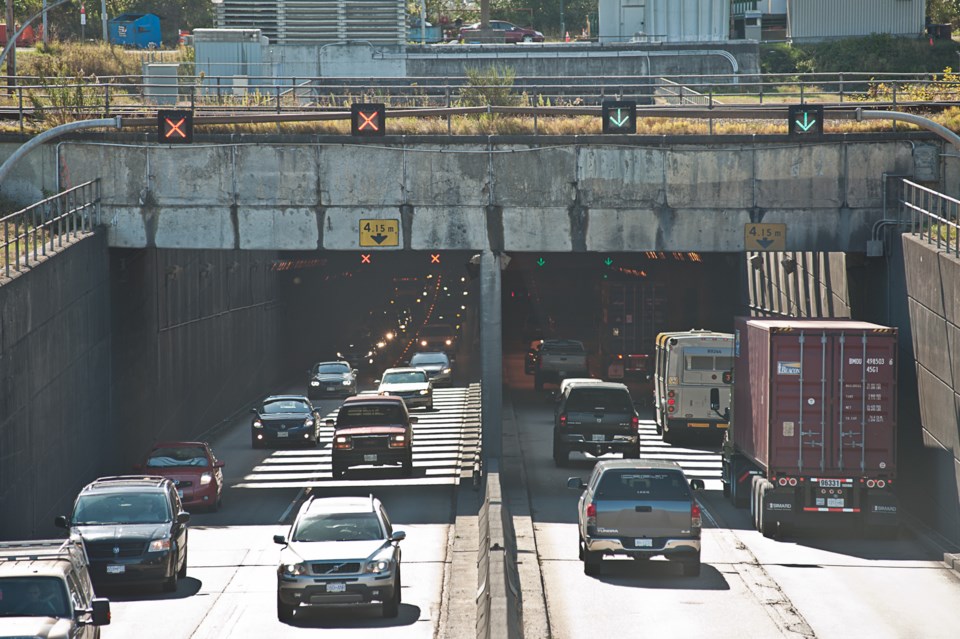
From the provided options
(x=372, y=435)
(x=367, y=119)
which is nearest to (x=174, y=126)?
(x=367, y=119)

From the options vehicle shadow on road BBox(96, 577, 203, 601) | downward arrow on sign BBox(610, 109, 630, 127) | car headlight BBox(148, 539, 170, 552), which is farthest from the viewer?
downward arrow on sign BBox(610, 109, 630, 127)

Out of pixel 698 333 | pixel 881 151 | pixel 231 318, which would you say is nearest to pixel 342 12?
pixel 231 318

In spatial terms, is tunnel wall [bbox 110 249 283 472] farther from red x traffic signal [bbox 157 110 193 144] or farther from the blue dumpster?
the blue dumpster

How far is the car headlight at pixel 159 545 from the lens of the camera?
21364 mm

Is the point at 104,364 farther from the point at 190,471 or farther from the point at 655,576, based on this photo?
the point at 655,576

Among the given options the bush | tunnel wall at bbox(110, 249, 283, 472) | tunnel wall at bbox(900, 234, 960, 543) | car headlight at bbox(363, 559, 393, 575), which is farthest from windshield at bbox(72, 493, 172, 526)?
the bush

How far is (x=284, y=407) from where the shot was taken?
43.8 meters

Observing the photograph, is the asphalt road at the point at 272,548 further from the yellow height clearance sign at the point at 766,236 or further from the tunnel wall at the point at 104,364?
the yellow height clearance sign at the point at 766,236

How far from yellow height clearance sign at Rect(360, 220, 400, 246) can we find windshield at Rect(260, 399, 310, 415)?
999cm

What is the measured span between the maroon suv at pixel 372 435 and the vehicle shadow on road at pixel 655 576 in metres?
11.9

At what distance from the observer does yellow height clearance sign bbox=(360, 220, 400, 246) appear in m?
35.5

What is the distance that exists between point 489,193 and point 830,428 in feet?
42.2

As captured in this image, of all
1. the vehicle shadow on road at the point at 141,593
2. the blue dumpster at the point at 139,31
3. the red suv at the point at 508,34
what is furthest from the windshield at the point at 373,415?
the blue dumpster at the point at 139,31

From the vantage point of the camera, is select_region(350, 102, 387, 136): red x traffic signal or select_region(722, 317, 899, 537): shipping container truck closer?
select_region(722, 317, 899, 537): shipping container truck
